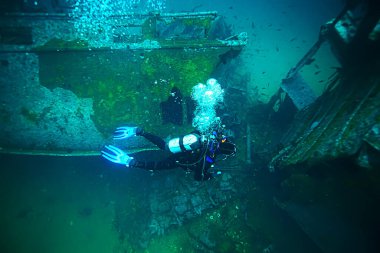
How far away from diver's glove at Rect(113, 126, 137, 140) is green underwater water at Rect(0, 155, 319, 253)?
1729 millimetres

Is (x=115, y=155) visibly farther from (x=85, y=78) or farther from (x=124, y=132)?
(x=85, y=78)

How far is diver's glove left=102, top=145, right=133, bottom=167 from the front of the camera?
507 cm

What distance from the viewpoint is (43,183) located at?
20.6ft

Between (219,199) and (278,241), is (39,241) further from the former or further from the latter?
(278,241)

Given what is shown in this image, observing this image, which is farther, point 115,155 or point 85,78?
Answer: point 85,78

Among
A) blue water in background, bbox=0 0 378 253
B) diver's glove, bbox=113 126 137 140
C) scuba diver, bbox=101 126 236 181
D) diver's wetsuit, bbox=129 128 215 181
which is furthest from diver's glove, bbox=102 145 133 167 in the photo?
blue water in background, bbox=0 0 378 253

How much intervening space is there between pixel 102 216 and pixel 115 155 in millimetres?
1929

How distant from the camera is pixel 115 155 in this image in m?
5.11

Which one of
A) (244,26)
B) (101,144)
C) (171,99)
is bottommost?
(101,144)

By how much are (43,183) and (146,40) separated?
432 centimetres

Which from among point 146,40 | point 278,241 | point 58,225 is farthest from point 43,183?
point 278,241

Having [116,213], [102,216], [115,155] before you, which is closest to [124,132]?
[115,155]

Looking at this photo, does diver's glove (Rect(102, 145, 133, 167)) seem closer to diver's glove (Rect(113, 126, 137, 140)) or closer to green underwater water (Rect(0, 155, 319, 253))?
diver's glove (Rect(113, 126, 137, 140))

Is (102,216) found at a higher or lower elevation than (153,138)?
lower
